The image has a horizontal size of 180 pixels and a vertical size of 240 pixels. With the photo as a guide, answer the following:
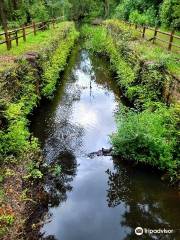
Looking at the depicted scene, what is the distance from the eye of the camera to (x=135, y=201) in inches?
350

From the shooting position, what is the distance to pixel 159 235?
7629 millimetres

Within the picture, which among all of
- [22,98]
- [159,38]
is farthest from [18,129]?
[159,38]

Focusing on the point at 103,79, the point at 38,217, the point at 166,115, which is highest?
the point at 166,115

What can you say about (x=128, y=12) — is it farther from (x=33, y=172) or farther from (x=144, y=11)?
(x=33, y=172)

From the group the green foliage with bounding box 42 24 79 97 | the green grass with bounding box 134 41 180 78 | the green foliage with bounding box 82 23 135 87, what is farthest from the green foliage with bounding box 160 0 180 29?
the green foliage with bounding box 42 24 79 97

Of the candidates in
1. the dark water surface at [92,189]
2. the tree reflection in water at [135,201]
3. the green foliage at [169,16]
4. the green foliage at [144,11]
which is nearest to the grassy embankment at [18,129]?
the dark water surface at [92,189]

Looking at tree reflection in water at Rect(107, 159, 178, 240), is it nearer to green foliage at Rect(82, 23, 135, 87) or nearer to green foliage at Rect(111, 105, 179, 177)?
green foliage at Rect(111, 105, 179, 177)

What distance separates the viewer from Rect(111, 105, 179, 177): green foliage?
9586 mm

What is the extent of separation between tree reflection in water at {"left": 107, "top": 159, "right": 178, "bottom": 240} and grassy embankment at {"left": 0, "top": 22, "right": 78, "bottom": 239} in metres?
2.30

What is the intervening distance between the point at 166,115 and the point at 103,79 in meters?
11.0

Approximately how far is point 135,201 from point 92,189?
1.36m

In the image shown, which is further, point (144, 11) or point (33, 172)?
point (144, 11)

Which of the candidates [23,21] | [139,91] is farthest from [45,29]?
[139,91]

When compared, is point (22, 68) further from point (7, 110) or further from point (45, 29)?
point (45, 29)
